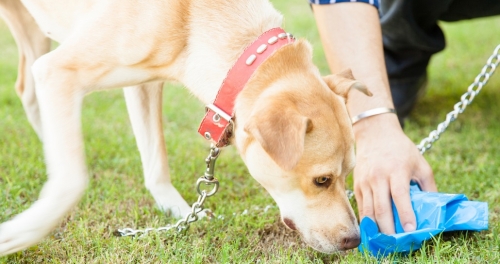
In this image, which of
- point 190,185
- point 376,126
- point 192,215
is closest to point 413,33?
point 376,126

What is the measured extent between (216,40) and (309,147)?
72cm

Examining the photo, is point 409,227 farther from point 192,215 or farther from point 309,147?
point 192,215

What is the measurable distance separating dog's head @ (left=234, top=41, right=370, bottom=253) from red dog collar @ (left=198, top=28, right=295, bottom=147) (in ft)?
0.13

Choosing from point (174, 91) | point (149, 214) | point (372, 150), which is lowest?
point (174, 91)

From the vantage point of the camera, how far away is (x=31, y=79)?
4023 mm

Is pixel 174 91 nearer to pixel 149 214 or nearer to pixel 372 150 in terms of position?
pixel 149 214

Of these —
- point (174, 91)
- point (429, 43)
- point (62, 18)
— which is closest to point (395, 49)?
point (429, 43)

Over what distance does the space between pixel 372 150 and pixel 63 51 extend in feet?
5.22

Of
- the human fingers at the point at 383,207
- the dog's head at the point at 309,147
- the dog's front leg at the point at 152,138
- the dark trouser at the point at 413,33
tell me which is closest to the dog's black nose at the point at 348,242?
the dog's head at the point at 309,147

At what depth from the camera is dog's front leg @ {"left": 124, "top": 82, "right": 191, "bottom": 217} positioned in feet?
11.4

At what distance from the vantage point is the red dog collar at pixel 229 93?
8.86ft

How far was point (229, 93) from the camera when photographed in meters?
2.71

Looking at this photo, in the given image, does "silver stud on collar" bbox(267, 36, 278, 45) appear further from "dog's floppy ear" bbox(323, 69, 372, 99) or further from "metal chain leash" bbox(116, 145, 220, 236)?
"metal chain leash" bbox(116, 145, 220, 236)

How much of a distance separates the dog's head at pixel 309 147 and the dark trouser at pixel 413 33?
1.86 m
